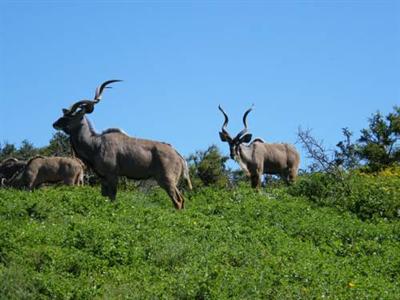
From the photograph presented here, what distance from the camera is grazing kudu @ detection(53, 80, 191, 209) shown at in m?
20.9

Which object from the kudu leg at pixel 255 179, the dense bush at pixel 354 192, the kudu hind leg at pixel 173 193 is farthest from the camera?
the kudu leg at pixel 255 179

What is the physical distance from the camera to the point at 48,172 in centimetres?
2894

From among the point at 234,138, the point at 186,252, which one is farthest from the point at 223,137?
the point at 186,252

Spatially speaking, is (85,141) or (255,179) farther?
(255,179)

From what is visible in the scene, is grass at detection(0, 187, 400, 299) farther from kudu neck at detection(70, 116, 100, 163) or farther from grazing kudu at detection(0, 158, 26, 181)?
grazing kudu at detection(0, 158, 26, 181)

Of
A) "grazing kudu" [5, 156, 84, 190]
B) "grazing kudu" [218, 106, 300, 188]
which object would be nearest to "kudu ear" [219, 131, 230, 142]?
"grazing kudu" [218, 106, 300, 188]

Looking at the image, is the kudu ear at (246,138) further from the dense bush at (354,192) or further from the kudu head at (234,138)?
the dense bush at (354,192)

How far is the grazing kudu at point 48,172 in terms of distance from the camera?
1135 inches

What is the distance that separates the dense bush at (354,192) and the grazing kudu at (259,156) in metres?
4.62

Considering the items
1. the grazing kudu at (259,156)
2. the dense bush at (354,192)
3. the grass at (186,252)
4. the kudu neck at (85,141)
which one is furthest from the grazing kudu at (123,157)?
the grazing kudu at (259,156)

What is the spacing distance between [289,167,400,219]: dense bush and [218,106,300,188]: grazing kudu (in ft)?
15.2

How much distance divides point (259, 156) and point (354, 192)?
7146 millimetres

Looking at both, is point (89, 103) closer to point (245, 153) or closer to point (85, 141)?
point (85, 141)

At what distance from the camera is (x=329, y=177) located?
2323 centimetres
